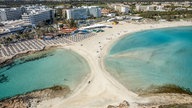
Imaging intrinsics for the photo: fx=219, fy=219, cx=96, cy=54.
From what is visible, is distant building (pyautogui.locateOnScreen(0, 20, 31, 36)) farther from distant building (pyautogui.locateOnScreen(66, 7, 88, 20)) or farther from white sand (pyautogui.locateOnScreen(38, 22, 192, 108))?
white sand (pyautogui.locateOnScreen(38, 22, 192, 108))

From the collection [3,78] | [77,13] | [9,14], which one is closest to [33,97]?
[3,78]

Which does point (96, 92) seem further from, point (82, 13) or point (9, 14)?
point (9, 14)

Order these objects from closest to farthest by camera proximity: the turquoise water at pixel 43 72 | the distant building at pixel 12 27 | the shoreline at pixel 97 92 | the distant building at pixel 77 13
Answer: the shoreline at pixel 97 92 → the turquoise water at pixel 43 72 → the distant building at pixel 12 27 → the distant building at pixel 77 13

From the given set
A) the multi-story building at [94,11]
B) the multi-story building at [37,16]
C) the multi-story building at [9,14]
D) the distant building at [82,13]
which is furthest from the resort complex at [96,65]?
the multi-story building at [94,11]

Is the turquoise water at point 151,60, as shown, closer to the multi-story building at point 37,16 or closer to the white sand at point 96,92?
the white sand at point 96,92

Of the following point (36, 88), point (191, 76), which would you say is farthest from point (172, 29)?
point (36, 88)

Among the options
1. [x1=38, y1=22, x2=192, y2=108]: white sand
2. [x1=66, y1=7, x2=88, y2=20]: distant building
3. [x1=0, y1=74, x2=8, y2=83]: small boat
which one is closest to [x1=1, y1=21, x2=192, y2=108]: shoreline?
[x1=38, y1=22, x2=192, y2=108]: white sand
